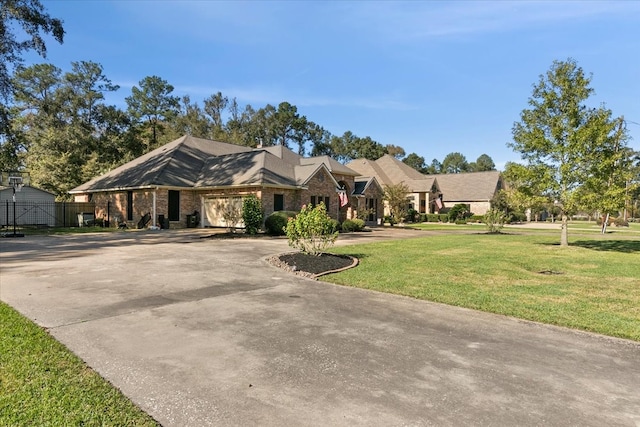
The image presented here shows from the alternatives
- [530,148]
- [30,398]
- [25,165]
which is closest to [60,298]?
[30,398]

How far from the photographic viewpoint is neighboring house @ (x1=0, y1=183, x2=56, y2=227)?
94.0 ft

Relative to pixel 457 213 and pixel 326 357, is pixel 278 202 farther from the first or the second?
pixel 457 213

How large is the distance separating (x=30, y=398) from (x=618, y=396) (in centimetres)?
513

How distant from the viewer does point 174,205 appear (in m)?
26.7

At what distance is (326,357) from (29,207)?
3378cm

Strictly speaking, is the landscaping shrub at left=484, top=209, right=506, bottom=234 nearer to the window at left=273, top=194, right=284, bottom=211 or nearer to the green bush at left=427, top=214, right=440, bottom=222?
the window at left=273, top=194, right=284, bottom=211

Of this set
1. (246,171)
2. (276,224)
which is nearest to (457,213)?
(246,171)

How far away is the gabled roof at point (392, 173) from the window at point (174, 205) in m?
24.9

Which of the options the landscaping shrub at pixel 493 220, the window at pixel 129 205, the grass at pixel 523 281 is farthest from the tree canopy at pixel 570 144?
the window at pixel 129 205

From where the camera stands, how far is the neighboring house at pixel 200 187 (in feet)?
83.5

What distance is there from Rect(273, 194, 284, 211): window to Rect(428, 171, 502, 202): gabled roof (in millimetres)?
32774

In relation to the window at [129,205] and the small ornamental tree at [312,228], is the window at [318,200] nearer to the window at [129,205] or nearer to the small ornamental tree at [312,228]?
the window at [129,205]

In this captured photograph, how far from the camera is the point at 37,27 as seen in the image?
22188 millimetres

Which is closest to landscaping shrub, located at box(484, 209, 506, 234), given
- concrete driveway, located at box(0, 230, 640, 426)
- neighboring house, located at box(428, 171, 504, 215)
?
concrete driveway, located at box(0, 230, 640, 426)
